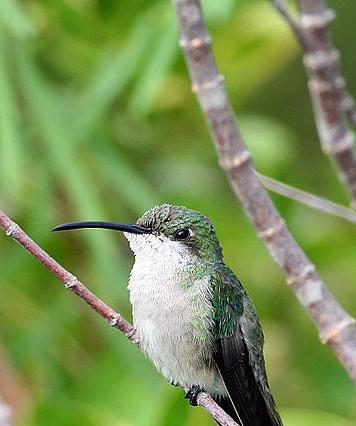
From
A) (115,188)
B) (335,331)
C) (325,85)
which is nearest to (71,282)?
(335,331)

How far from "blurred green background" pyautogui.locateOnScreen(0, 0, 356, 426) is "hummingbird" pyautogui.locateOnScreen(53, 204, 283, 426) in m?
0.37

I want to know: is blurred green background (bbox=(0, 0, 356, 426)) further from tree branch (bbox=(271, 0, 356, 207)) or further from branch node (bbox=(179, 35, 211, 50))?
branch node (bbox=(179, 35, 211, 50))

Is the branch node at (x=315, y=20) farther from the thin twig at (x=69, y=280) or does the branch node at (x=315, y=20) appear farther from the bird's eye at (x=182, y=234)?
the thin twig at (x=69, y=280)

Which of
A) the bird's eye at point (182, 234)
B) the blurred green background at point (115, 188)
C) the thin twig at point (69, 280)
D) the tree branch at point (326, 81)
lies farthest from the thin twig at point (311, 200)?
the blurred green background at point (115, 188)

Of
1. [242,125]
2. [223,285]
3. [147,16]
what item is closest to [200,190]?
[242,125]

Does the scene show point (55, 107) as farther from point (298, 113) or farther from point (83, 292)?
point (298, 113)

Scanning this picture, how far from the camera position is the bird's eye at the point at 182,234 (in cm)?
260

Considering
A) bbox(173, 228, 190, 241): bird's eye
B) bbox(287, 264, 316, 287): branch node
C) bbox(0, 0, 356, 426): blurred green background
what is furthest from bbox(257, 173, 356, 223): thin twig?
bbox(0, 0, 356, 426): blurred green background

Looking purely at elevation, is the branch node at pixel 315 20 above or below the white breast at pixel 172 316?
above

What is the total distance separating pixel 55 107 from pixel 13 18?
2.49 ft

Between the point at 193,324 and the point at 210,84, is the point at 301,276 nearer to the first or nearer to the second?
the point at 193,324

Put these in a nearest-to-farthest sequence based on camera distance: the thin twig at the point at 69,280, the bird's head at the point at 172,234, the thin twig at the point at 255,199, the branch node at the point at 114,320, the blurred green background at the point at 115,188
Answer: the thin twig at the point at 69,280, the branch node at the point at 114,320, the thin twig at the point at 255,199, the bird's head at the point at 172,234, the blurred green background at the point at 115,188

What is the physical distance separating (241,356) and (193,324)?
0.44 ft

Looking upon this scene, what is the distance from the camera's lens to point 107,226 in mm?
2287
